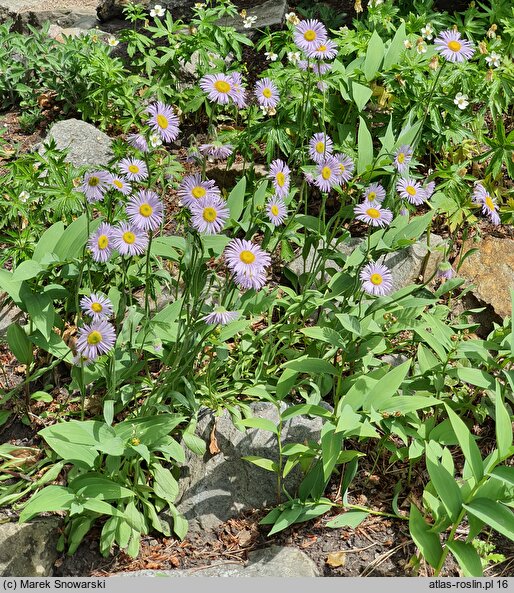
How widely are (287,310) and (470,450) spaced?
1.00 metres

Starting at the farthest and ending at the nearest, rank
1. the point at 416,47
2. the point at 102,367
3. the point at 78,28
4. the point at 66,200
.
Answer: the point at 78,28 < the point at 416,47 < the point at 66,200 < the point at 102,367

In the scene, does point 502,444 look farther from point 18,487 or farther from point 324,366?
point 18,487

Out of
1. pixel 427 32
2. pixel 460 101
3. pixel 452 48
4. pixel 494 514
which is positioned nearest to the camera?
pixel 494 514

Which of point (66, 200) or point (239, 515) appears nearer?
point (239, 515)

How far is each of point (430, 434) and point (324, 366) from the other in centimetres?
46

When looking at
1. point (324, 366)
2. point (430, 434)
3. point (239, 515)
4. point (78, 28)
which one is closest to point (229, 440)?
point (239, 515)

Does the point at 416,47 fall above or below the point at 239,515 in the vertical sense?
above

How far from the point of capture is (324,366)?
267 centimetres

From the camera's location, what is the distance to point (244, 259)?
235cm

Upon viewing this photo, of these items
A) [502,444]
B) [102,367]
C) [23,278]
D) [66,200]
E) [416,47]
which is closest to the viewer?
[502,444]

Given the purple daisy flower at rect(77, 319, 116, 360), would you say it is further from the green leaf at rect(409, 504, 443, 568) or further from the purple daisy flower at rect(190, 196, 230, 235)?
the green leaf at rect(409, 504, 443, 568)

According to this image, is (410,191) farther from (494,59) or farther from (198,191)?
(494,59)

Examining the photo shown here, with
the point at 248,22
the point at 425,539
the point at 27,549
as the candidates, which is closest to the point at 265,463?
the point at 425,539

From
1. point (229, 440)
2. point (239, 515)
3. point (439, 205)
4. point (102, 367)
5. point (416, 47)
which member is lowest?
point (239, 515)
